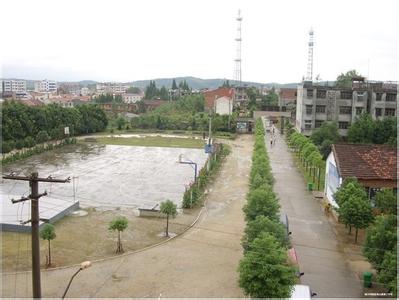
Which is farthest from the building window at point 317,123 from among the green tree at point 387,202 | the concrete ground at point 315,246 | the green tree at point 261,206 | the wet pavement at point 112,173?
the green tree at point 261,206

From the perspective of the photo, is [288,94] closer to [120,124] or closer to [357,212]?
[120,124]

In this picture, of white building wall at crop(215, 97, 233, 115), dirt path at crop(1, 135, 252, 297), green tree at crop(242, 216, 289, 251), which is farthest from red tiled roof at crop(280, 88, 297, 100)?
green tree at crop(242, 216, 289, 251)

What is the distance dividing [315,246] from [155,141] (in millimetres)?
33821

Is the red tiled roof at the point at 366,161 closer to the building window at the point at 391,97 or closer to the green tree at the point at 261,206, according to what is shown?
the green tree at the point at 261,206

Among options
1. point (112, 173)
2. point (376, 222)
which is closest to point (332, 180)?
point (376, 222)

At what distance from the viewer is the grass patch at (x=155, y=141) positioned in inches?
1828

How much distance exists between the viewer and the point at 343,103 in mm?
45250

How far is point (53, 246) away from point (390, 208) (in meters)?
12.0

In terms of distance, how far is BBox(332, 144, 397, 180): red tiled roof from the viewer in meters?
19.7

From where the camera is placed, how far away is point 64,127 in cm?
4819

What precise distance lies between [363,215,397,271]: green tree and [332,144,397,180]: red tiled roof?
637 cm

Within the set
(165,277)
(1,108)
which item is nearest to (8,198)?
(165,277)

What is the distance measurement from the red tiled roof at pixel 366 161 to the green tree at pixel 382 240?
637 cm

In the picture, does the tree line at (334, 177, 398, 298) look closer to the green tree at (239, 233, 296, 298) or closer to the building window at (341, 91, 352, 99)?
the green tree at (239, 233, 296, 298)
